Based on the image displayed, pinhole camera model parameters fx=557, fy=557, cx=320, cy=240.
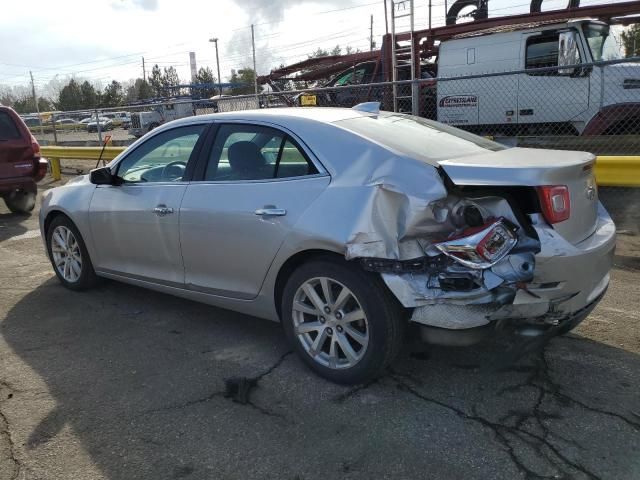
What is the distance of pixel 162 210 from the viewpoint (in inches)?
158

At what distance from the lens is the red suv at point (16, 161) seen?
8.53m

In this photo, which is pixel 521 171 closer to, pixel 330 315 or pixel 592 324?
pixel 330 315

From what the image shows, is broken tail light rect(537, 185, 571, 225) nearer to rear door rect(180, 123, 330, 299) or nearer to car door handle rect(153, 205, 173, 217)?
rear door rect(180, 123, 330, 299)

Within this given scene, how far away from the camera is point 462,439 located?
2.71 m

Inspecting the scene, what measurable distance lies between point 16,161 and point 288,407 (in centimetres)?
751

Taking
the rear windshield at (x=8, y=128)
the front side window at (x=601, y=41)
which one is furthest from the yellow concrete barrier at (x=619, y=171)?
the rear windshield at (x=8, y=128)

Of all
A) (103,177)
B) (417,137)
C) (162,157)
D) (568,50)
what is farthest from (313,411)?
(568,50)

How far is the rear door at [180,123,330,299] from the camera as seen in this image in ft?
11.0

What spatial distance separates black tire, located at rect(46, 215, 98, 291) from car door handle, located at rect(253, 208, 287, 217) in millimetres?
2237

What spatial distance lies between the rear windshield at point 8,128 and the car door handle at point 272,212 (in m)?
6.97

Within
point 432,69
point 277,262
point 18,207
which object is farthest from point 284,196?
point 432,69

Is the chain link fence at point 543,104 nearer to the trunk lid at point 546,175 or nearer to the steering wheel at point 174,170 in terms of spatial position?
the steering wheel at point 174,170

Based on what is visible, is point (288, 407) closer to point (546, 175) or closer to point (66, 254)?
point (546, 175)

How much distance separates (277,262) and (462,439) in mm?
1427
